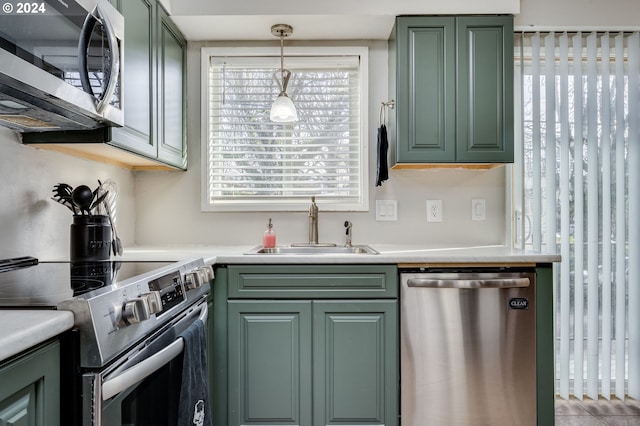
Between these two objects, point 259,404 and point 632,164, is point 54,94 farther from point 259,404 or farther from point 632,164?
point 632,164

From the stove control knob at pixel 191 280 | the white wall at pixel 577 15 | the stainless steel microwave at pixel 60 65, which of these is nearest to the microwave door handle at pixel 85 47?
the stainless steel microwave at pixel 60 65

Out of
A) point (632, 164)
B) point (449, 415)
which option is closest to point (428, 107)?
point (632, 164)

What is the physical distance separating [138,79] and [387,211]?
145 cm

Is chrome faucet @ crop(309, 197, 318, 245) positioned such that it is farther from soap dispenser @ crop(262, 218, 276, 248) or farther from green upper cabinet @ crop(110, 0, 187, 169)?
green upper cabinet @ crop(110, 0, 187, 169)

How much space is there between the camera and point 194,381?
4.16 feet

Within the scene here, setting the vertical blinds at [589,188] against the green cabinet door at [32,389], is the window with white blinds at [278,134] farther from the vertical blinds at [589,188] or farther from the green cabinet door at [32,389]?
the green cabinet door at [32,389]

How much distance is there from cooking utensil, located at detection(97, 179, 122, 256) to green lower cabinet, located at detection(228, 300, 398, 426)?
0.55 m

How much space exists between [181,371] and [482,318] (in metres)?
1.22

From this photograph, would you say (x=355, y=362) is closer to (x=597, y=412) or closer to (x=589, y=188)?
(x=597, y=412)

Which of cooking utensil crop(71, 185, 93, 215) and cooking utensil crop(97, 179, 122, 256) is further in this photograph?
cooking utensil crop(97, 179, 122, 256)

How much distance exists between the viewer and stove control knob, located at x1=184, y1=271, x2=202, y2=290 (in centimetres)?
135

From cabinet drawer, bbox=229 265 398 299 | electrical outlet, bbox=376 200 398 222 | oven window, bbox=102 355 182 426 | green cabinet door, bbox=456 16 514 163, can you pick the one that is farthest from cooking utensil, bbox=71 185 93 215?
green cabinet door, bbox=456 16 514 163

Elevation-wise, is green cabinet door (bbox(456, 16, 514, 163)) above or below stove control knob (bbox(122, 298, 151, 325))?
above

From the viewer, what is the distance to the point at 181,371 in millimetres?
1235
